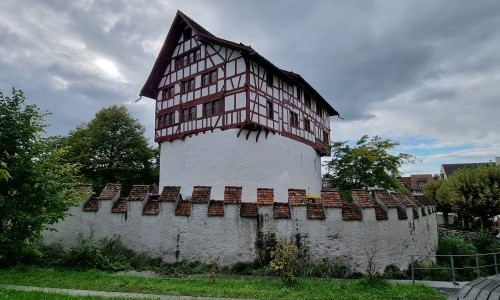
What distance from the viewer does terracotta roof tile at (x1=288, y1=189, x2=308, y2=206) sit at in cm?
1227

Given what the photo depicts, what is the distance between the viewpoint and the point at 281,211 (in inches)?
486

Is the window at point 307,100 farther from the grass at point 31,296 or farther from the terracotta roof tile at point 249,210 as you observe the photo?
the grass at point 31,296

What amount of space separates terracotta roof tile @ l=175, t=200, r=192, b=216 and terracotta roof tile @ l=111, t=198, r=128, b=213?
82.8 inches

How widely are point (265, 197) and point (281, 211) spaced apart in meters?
0.78

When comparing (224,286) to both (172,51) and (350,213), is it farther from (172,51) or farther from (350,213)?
(172,51)

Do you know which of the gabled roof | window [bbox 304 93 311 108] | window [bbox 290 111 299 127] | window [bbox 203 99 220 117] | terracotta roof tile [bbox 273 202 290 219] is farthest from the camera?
window [bbox 304 93 311 108]

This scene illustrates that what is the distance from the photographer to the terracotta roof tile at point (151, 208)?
1292 centimetres

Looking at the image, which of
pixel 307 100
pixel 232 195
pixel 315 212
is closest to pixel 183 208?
pixel 232 195

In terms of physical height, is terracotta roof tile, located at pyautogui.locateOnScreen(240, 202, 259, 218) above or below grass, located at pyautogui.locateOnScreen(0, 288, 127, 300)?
above

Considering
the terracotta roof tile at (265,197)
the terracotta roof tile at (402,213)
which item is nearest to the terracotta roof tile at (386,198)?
the terracotta roof tile at (402,213)

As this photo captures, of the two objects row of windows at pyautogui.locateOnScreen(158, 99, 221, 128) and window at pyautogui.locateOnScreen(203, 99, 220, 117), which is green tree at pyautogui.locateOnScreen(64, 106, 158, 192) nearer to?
row of windows at pyautogui.locateOnScreen(158, 99, 221, 128)

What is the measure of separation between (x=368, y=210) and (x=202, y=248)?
5.99 meters

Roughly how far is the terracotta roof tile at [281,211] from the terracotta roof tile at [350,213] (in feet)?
6.44

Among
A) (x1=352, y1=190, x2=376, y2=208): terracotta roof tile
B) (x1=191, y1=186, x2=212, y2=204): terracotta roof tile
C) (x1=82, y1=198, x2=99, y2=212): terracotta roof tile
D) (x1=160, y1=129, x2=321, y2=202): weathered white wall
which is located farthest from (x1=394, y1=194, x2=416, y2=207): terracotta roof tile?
(x1=82, y1=198, x2=99, y2=212): terracotta roof tile
